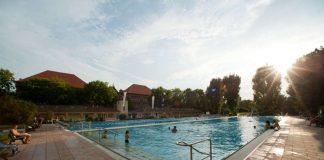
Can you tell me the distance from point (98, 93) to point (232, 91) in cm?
4027

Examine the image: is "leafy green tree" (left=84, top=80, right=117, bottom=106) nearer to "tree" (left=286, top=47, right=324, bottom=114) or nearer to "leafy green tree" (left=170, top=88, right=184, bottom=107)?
"leafy green tree" (left=170, top=88, right=184, bottom=107)

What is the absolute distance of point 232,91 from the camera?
242 ft

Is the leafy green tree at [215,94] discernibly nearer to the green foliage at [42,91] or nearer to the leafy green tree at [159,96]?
the leafy green tree at [159,96]

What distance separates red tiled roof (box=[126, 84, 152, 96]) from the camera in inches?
3423

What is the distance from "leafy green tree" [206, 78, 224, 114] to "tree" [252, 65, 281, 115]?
15.8 meters

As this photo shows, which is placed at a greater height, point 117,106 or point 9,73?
point 9,73

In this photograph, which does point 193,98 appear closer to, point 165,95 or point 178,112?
point 165,95

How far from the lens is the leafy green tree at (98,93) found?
60.3 meters

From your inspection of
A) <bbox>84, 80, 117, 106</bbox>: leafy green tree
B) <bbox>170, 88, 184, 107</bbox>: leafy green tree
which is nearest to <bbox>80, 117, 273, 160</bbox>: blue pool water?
<bbox>84, 80, 117, 106</bbox>: leafy green tree

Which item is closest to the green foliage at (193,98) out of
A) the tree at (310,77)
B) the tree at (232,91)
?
the tree at (232,91)

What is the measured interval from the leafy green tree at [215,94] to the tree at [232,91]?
169cm

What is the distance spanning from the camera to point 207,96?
260 ft

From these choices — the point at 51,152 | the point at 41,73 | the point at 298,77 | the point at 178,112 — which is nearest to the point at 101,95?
the point at 41,73

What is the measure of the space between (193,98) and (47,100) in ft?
182
